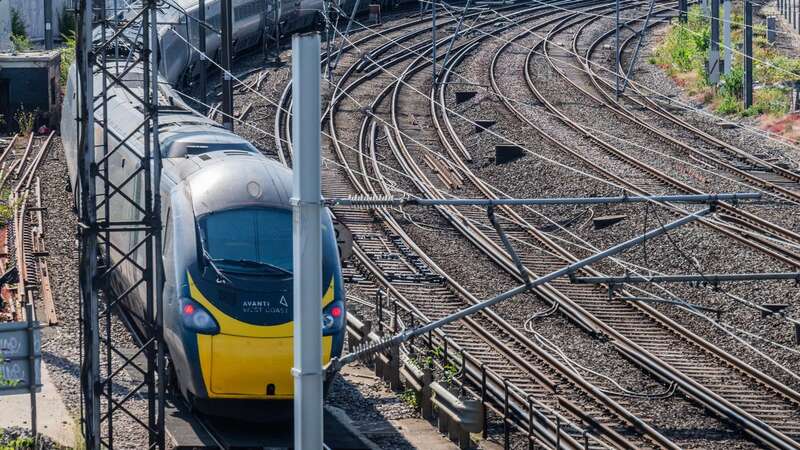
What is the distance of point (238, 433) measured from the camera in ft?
49.4

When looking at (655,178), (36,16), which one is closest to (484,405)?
(655,178)

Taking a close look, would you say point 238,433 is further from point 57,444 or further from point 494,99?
point 494,99

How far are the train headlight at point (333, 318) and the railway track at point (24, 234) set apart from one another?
5.36 m

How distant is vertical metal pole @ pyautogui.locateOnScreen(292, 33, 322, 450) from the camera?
9.74 m

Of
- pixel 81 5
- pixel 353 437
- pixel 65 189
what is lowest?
pixel 353 437

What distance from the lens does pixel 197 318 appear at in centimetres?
1448

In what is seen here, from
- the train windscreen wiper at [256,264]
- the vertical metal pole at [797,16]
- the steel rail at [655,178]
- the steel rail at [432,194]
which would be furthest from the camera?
the vertical metal pole at [797,16]

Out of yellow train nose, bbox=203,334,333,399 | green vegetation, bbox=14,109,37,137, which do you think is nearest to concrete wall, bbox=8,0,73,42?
green vegetation, bbox=14,109,37,137

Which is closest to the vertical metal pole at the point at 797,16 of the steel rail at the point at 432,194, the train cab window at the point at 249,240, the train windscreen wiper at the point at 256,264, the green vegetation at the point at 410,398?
the steel rail at the point at 432,194

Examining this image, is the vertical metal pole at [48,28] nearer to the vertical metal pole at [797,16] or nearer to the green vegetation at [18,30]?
the green vegetation at [18,30]

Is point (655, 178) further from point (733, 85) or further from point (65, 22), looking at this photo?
point (65, 22)

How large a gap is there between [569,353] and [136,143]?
6468 millimetres

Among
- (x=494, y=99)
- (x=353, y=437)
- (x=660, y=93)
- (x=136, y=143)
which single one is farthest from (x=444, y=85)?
(x=353, y=437)

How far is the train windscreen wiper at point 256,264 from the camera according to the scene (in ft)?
48.4
